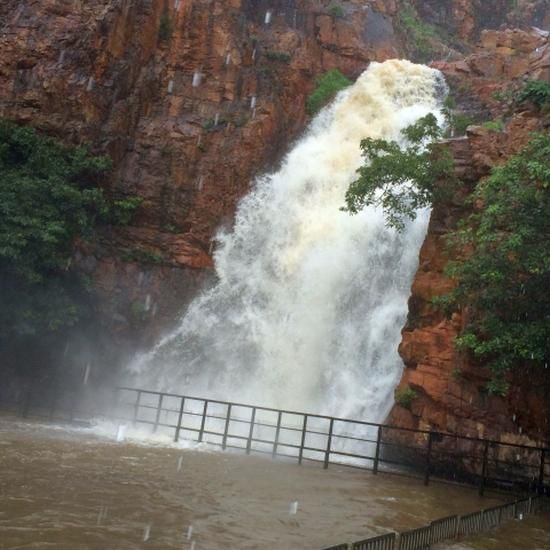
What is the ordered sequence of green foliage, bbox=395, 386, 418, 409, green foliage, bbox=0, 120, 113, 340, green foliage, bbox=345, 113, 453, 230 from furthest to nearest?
green foliage, bbox=0, 120, 113, 340 → green foliage, bbox=345, 113, 453, 230 → green foliage, bbox=395, 386, 418, 409

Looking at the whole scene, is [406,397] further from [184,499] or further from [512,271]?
[184,499]

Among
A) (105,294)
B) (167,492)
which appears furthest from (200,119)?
(167,492)

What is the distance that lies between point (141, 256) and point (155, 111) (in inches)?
258

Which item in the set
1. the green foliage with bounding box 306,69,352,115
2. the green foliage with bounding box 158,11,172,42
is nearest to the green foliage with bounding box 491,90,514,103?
the green foliage with bounding box 306,69,352,115

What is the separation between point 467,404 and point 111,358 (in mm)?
13319

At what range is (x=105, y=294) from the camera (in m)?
24.0

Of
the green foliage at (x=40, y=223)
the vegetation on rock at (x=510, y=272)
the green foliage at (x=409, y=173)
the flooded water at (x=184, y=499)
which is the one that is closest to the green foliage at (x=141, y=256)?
the green foliage at (x=40, y=223)

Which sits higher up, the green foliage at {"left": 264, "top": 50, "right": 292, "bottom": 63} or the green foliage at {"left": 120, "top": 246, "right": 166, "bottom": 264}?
the green foliage at {"left": 264, "top": 50, "right": 292, "bottom": 63}

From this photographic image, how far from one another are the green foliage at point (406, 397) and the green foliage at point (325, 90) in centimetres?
1761

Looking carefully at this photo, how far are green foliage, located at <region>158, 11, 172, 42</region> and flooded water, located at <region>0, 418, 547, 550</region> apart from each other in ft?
61.5

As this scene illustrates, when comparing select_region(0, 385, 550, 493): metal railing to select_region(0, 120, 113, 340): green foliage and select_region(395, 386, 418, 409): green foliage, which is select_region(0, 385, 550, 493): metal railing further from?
select_region(0, 120, 113, 340): green foliage

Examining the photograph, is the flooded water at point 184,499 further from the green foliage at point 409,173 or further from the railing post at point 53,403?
the green foliage at point 409,173

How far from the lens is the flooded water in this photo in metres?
8.02

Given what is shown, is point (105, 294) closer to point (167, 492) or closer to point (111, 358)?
point (111, 358)
